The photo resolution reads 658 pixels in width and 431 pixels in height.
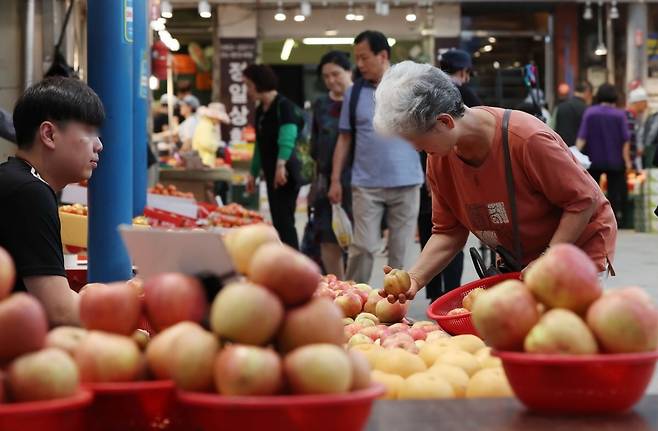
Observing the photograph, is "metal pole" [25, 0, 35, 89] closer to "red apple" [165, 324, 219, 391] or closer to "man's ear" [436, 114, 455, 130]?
"man's ear" [436, 114, 455, 130]

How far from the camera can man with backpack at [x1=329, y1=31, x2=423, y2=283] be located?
7.46m

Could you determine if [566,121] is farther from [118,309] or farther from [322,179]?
[118,309]

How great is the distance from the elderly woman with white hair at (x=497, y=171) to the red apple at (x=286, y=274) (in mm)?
1776

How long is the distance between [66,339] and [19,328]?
0.56 feet

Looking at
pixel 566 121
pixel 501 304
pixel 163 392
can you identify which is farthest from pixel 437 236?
pixel 566 121

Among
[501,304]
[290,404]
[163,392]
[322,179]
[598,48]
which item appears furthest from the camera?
[598,48]

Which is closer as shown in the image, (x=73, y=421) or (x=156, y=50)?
(x=73, y=421)

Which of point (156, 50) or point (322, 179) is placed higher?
point (156, 50)

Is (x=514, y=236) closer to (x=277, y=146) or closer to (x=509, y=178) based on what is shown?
(x=509, y=178)

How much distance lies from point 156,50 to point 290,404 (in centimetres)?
1592

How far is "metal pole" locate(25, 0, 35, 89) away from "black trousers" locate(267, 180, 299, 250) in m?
3.22

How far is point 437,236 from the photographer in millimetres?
4227

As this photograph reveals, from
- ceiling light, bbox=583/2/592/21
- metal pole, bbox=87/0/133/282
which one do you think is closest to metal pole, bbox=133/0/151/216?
metal pole, bbox=87/0/133/282

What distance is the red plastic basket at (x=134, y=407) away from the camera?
5.78 feet
